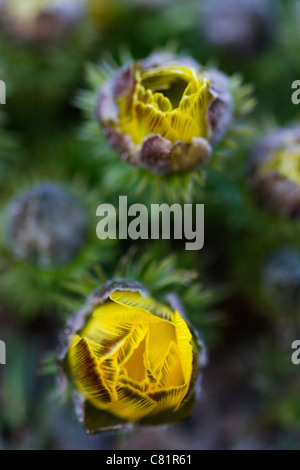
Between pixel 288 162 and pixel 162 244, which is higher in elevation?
pixel 288 162

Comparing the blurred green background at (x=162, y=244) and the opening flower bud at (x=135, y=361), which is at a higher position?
the blurred green background at (x=162, y=244)

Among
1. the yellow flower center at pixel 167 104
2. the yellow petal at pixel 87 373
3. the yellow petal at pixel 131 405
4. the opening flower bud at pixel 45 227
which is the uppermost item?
the yellow flower center at pixel 167 104

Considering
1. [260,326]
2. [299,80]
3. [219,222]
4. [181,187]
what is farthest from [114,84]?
[260,326]

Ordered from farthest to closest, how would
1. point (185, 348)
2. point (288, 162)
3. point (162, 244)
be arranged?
point (162, 244), point (288, 162), point (185, 348)

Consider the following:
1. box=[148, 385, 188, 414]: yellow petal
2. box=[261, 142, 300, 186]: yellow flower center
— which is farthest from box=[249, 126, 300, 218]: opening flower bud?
box=[148, 385, 188, 414]: yellow petal

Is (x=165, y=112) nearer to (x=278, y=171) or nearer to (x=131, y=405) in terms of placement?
(x=278, y=171)

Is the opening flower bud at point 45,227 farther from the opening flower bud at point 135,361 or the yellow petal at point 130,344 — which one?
the yellow petal at point 130,344

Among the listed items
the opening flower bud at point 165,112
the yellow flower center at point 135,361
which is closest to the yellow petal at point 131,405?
the yellow flower center at point 135,361

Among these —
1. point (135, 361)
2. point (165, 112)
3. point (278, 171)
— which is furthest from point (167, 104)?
point (135, 361)
